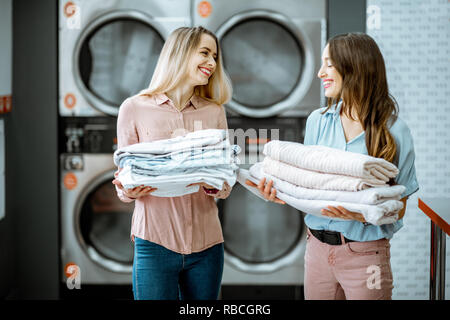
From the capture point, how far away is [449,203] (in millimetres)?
1697

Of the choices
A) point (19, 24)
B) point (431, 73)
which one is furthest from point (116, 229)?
point (431, 73)

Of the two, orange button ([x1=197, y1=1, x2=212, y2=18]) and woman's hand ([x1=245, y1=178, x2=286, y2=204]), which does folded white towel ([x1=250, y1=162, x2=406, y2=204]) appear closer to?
woman's hand ([x1=245, y1=178, x2=286, y2=204])

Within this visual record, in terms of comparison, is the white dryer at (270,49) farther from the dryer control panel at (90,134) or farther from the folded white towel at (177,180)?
the folded white towel at (177,180)

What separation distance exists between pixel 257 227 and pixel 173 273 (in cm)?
98

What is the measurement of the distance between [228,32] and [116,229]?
3.68 feet

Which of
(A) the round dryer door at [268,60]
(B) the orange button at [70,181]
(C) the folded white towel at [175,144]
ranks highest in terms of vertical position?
(A) the round dryer door at [268,60]

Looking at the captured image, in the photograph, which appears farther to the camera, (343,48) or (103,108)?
(103,108)

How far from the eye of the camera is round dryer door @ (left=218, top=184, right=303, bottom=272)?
2354 millimetres

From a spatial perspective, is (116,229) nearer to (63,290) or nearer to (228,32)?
(63,290)

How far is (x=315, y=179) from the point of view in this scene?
125 cm

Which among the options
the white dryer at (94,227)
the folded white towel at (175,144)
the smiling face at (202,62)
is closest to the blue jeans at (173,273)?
the folded white towel at (175,144)

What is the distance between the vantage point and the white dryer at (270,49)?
227 cm

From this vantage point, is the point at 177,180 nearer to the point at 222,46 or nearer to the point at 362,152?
the point at 362,152

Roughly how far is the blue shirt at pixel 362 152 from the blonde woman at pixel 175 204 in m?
0.33
